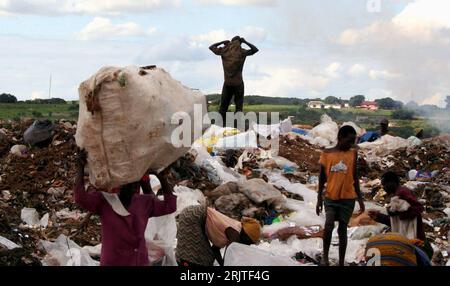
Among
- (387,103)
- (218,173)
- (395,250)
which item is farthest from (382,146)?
(387,103)

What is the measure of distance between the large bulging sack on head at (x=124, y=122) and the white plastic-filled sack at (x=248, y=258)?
2.49 feet

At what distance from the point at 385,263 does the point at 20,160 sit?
704cm

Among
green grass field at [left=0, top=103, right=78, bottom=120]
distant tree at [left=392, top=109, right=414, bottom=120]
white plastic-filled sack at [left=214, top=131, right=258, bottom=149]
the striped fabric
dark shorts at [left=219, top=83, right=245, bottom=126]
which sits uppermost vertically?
dark shorts at [left=219, top=83, right=245, bottom=126]

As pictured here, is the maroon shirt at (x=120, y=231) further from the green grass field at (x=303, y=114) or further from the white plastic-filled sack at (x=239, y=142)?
the green grass field at (x=303, y=114)

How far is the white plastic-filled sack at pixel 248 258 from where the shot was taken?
4746 mm

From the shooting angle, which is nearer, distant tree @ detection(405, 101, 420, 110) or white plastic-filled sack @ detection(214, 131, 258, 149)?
white plastic-filled sack @ detection(214, 131, 258, 149)

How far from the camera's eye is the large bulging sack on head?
4.36 m

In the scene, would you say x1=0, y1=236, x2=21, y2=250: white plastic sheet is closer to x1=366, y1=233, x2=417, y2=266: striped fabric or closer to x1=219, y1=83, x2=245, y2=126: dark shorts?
x1=366, y1=233, x2=417, y2=266: striped fabric

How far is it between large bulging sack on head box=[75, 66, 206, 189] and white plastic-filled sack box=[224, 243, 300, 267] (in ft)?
2.49

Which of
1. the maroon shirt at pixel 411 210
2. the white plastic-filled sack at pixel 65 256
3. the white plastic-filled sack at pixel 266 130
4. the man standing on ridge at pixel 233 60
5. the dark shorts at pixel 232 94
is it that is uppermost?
the man standing on ridge at pixel 233 60

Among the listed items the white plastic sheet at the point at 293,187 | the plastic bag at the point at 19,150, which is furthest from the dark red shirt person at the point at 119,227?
the plastic bag at the point at 19,150

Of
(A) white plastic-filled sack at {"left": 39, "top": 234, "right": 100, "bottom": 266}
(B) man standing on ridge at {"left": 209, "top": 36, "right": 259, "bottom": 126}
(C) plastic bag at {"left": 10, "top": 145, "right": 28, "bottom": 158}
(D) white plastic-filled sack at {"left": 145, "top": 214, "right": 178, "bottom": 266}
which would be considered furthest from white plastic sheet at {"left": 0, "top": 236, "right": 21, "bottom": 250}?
(B) man standing on ridge at {"left": 209, "top": 36, "right": 259, "bottom": 126}

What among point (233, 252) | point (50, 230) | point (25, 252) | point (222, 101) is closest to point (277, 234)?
point (50, 230)

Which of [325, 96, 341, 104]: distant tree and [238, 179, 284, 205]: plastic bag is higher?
[325, 96, 341, 104]: distant tree
